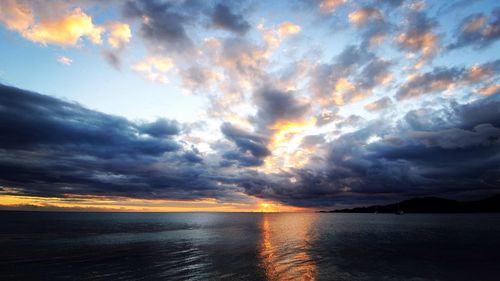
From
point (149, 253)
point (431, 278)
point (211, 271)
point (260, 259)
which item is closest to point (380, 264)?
point (431, 278)

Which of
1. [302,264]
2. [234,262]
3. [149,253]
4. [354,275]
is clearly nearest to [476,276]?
[354,275]

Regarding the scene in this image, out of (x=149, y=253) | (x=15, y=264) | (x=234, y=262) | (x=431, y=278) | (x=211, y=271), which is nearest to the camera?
(x=431, y=278)

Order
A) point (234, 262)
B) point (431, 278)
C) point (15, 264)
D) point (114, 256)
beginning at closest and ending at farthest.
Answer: point (431, 278) → point (15, 264) → point (234, 262) → point (114, 256)

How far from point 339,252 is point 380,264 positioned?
13217mm

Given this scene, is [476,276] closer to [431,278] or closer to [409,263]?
[431,278]

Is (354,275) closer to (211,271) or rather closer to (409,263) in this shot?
(409,263)

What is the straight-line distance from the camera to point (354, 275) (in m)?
37.8

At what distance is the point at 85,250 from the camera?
57.6 m

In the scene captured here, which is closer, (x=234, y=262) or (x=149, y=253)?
(x=234, y=262)

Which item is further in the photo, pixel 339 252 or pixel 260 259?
pixel 339 252

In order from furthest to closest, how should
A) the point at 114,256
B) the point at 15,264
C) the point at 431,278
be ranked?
the point at 114,256 → the point at 15,264 → the point at 431,278

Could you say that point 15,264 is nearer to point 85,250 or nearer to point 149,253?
point 85,250

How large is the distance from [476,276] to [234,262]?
32425 millimetres

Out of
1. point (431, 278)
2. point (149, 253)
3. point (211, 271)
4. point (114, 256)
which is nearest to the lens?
point (431, 278)
